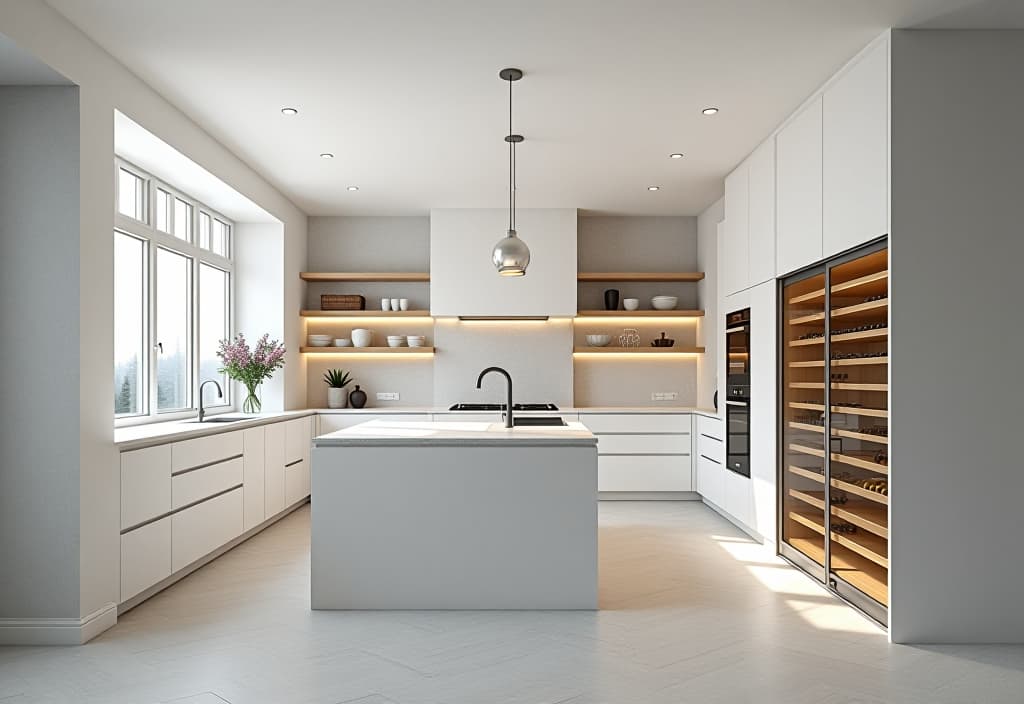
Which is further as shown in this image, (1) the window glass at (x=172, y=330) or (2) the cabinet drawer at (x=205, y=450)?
(1) the window glass at (x=172, y=330)

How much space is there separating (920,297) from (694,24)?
154 cm

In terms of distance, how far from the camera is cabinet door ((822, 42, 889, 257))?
11.7 ft

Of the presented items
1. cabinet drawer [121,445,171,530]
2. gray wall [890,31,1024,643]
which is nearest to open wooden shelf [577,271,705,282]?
gray wall [890,31,1024,643]

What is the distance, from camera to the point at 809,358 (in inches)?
182

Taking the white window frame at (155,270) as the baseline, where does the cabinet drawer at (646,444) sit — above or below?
below

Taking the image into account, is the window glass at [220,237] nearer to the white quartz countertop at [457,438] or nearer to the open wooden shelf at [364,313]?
the open wooden shelf at [364,313]

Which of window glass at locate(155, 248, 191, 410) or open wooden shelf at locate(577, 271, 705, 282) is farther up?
open wooden shelf at locate(577, 271, 705, 282)

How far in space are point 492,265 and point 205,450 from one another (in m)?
3.40

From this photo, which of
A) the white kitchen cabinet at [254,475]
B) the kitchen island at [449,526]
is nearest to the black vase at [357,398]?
the white kitchen cabinet at [254,475]

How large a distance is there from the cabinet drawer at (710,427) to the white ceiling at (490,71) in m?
1.97

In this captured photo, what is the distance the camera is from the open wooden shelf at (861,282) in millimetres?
3625

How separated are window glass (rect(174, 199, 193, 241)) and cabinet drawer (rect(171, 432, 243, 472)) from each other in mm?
1618

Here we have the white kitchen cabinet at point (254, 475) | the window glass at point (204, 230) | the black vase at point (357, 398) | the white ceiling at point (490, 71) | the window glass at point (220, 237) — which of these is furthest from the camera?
the black vase at point (357, 398)

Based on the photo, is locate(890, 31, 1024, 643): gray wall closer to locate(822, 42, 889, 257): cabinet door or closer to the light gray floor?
locate(822, 42, 889, 257): cabinet door
